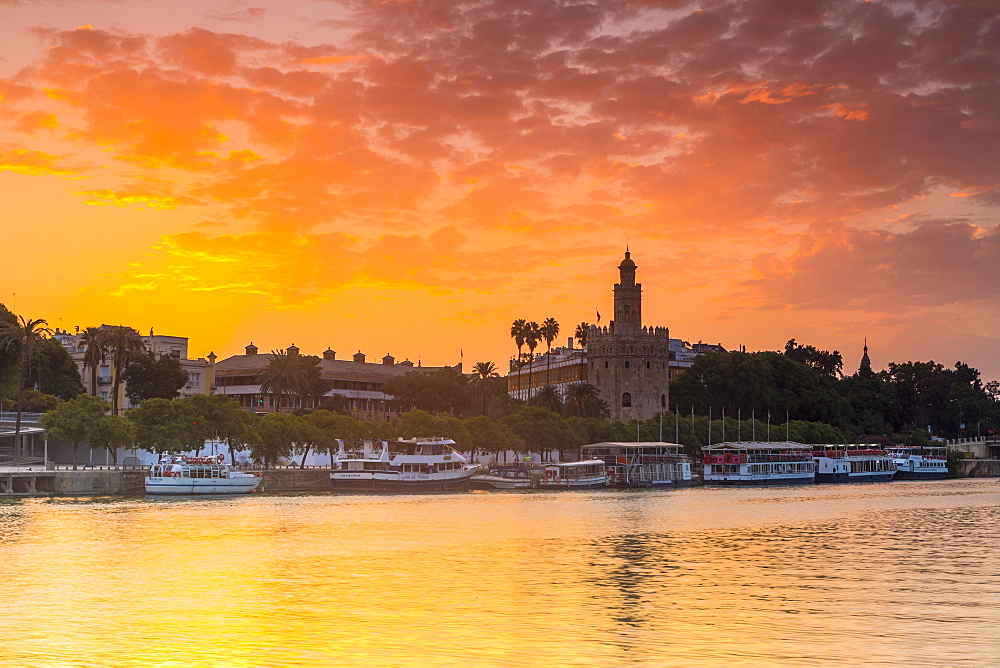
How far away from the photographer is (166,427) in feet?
377

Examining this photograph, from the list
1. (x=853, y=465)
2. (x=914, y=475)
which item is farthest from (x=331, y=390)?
(x=914, y=475)

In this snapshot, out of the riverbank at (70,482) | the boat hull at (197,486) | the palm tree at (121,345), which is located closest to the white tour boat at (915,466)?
the boat hull at (197,486)

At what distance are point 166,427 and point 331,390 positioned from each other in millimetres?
73028

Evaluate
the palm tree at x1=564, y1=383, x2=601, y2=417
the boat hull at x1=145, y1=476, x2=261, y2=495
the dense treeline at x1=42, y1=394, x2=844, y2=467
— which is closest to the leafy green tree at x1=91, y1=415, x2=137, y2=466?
the dense treeline at x1=42, y1=394, x2=844, y2=467

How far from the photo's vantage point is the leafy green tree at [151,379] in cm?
15050

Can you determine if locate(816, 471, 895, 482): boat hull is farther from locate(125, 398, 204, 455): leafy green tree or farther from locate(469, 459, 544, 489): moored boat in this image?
locate(125, 398, 204, 455): leafy green tree

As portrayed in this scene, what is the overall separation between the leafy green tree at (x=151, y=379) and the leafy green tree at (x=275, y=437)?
31.4 metres

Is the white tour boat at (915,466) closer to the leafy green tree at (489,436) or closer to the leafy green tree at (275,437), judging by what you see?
the leafy green tree at (489,436)

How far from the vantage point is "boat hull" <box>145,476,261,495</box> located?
109438 mm

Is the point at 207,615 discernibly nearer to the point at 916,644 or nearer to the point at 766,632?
the point at 766,632

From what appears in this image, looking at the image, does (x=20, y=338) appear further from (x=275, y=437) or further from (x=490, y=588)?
(x=490, y=588)

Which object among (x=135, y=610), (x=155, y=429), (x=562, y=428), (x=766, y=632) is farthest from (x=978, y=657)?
(x=562, y=428)

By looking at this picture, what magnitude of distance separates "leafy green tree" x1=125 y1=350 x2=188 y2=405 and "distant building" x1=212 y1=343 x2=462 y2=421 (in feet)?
67.9

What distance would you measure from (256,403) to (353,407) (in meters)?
17.1
